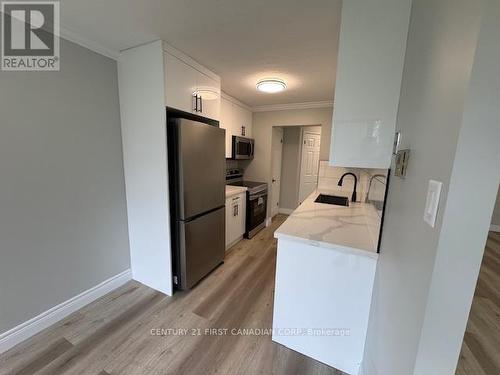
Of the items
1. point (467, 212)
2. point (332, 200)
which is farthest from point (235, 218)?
point (467, 212)

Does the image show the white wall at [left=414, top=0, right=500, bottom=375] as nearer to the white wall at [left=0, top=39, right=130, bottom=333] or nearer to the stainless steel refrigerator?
the stainless steel refrigerator

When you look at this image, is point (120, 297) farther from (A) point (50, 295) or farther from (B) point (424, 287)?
(B) point (424, 287)

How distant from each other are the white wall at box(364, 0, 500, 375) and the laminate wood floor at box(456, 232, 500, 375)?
0.67 meters

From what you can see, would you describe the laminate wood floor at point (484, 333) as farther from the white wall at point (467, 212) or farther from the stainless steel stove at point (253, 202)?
the stainless steel stove at point (253, 202)

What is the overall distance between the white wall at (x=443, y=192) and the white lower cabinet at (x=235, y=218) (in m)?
2.26

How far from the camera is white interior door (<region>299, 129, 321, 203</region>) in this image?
4.86 metres

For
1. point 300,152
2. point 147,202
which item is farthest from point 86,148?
point 300,152

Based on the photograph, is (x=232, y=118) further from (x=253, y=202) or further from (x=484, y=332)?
(x=484, y=332)

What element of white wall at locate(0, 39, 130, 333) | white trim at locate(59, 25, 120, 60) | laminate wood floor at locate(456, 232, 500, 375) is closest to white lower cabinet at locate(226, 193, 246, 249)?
white wall at locate(0, 39, 130, 333)

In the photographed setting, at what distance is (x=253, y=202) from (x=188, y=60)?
7.08 ft

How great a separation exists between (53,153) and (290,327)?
7.37 feet

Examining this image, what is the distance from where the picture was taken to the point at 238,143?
3473 mm

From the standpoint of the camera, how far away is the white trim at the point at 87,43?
158 cm

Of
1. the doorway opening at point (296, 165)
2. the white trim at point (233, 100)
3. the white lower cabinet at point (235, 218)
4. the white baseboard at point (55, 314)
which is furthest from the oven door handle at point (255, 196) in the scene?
the white baseboard at point (55, 314)
